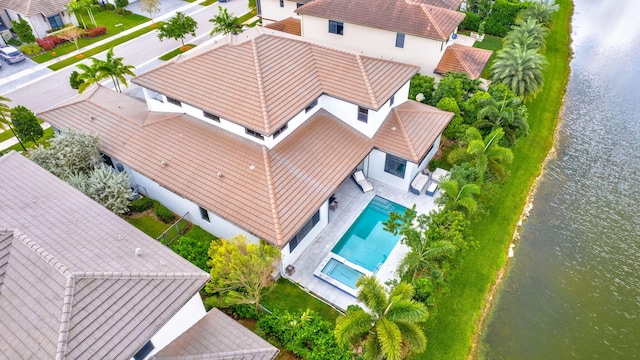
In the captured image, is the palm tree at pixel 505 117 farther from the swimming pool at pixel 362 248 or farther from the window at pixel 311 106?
the window at pixel 311 106

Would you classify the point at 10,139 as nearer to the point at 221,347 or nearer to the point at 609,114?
the point at 221,347

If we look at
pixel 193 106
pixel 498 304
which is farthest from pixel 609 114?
pixel 193 106

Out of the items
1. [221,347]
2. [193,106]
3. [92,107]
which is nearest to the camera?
[221,347]

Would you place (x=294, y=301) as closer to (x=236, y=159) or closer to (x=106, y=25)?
(x=236, y=159)

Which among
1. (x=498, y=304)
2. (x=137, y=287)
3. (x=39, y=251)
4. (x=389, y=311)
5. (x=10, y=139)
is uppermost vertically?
(x=39, y=251)

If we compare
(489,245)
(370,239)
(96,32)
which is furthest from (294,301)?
(96,32)

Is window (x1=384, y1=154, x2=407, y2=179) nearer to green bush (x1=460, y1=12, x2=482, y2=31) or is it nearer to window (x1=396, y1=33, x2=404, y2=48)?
window (x1=396, y1=33, x2=404, y2=48)

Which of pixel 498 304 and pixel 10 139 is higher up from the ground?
pixel 10 139
